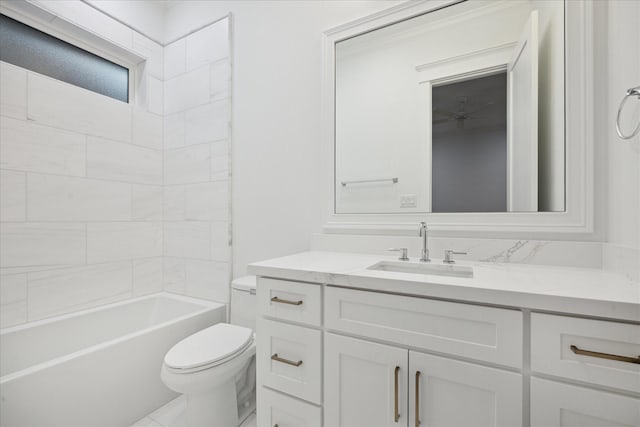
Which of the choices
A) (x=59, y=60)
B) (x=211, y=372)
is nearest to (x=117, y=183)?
(x=59, y=60)

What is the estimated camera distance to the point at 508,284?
86 cm

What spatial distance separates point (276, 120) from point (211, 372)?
1411mm

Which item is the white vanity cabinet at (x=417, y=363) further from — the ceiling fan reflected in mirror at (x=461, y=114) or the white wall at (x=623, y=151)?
the ceiling fan reflected in mirror at (x=461, y=114)

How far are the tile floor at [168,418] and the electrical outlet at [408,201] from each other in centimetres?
139

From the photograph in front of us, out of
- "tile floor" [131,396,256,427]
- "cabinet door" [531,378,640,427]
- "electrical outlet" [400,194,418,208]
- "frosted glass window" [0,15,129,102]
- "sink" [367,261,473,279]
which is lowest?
"tile floor" [131,396,256,427]

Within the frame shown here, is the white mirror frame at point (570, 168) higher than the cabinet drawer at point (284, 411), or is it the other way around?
the white mirror frame at point (570, 168)

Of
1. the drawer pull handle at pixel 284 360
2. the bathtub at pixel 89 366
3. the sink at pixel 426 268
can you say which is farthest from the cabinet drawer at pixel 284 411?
the bathtub at pixel 89 366

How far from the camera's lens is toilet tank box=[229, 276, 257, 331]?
1.72 m

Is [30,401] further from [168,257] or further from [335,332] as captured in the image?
[335,332]

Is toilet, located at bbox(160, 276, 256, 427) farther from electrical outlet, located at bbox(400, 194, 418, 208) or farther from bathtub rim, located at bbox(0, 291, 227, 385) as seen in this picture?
electrical outlet, located at bbox(400, 194, 418, 208)

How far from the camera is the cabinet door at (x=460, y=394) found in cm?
79

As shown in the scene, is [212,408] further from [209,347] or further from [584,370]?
[584,370]

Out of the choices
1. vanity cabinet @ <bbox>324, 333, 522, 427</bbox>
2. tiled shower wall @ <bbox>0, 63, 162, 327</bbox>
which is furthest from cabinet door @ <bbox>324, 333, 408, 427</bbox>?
tiled shower wall @ <bbox>0, 63, 162, 327</bbox>

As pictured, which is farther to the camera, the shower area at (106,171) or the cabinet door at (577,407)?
the shower area at (106,171)
